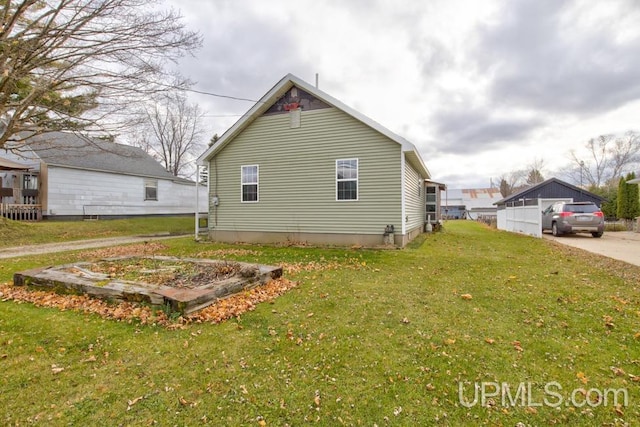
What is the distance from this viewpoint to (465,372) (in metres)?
2.82

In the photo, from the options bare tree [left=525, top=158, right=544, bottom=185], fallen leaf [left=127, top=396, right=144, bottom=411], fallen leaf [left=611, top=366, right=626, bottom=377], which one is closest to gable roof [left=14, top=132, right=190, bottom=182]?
fallen leaf [left=127, top=396, right=144, bottom=411]

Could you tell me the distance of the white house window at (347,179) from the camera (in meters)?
10.8

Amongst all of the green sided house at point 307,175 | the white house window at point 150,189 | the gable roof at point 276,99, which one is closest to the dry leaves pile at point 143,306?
the green sided house at point 307,175

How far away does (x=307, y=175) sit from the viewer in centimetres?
1137

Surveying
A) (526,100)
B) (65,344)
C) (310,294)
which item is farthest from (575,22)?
(65,344)

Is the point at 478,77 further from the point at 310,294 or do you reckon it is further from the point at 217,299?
the point at 217,299

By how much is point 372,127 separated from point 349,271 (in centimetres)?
548

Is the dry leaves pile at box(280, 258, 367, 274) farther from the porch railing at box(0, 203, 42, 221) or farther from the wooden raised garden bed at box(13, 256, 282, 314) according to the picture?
the porch railing at box(0, 203, 42, 221)

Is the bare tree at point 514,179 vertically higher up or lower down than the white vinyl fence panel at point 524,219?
higher up

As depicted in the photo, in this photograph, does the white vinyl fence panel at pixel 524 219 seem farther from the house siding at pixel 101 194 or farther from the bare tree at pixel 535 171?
the bare tree at pixel 535 171

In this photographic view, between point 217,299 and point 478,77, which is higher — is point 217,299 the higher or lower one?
the lower one

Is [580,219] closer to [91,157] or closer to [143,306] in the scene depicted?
[143,306]

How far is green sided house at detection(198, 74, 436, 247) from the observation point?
10.4 metres

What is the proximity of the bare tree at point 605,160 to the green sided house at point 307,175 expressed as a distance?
134 ft
